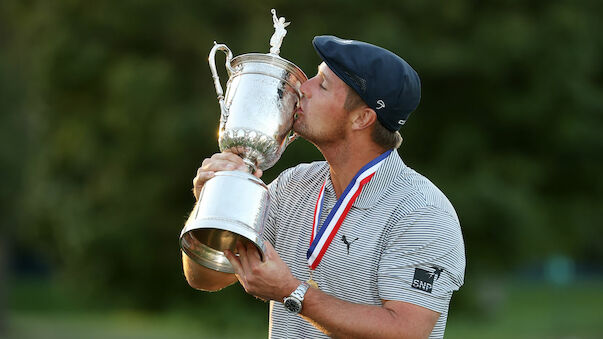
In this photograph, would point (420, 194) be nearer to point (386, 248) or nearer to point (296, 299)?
point (386, 248)

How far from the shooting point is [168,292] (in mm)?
14047

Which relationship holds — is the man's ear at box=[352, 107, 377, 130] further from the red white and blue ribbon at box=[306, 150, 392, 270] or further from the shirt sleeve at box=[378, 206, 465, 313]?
the shirt sleeve at box=[378, 206, 465, 313]

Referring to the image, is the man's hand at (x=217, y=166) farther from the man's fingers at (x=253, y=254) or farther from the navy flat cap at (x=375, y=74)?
the navy flat cap at (x=375, y=74)

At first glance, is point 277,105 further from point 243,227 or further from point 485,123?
point 485,123

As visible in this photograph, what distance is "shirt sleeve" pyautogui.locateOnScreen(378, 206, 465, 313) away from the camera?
3.10 metres

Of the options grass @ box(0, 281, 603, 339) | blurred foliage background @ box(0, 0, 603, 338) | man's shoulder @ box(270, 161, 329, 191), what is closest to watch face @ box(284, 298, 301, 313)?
man's shoulder @ box(270, 161, 329, 191)

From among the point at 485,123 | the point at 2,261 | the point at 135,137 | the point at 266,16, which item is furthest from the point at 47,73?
the point at 2,261

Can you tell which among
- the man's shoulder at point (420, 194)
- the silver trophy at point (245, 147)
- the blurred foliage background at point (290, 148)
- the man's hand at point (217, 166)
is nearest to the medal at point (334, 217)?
the man's shoulder at point (420, 194)

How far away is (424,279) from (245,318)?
10.6 meters

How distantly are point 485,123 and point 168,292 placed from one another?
5370 millimetres

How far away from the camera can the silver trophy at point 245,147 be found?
3115 mm

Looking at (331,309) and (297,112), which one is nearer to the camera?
(331,309)

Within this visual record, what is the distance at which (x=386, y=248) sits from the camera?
3.19 m

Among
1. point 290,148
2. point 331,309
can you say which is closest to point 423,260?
point 331,309
